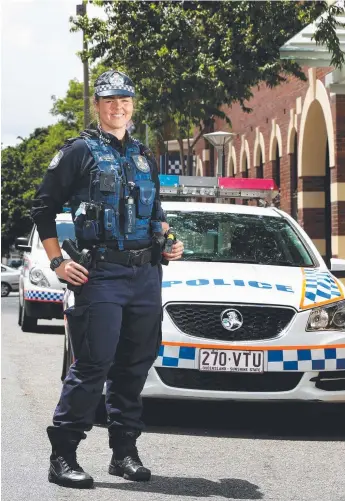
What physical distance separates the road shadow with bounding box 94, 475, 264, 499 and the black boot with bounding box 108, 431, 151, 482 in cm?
4

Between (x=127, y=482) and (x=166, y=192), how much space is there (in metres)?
5.15

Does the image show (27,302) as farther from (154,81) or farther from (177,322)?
(177,322)

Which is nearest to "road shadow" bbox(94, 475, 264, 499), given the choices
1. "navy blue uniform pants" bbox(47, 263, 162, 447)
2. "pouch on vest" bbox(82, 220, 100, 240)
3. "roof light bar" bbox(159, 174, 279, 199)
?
"navy blue uniform pants" bbox(47, 263, 162, 447)

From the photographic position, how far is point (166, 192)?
35.7 ft

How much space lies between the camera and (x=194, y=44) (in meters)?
23.1

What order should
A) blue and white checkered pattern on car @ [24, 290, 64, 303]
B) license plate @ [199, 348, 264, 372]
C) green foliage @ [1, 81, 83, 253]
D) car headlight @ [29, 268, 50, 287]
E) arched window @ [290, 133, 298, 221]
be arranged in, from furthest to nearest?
1. green foliage @ [1, 81, 83, 253]
2. arched window @ [290, 133, 298, 221]
3. car headlight @ [29, 268, 50, 287]
4. blue and white checkered pattern on car @ [24, 290, 64, 303]
5. license plate @ [199, 348, 264, 372]

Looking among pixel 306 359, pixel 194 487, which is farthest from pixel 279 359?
pixel 194 487

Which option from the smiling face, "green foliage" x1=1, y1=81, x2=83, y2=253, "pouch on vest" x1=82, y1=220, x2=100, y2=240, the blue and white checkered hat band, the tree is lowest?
"green foliage" x1=1, y1=81, x2=83, y2=253

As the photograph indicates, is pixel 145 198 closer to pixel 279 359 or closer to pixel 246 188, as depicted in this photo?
pixel 279 359

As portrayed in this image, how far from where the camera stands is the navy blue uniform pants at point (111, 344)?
579 cm

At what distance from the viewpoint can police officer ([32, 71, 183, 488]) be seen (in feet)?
19.0

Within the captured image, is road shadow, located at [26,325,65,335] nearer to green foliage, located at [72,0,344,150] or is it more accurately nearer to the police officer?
green foliage, located at [72,0,344,150]

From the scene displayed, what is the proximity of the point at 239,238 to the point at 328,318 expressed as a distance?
5.03 ft

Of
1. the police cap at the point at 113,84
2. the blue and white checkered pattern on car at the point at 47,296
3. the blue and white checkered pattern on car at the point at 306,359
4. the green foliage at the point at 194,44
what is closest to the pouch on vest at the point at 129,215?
the police cap at the point at 113,84
